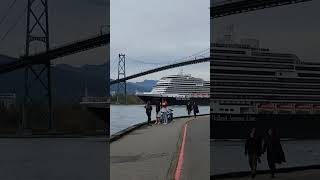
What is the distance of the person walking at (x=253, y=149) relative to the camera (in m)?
5.28

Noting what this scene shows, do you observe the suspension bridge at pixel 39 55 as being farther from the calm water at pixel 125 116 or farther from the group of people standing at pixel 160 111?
the group of people standing at pixel 160 111

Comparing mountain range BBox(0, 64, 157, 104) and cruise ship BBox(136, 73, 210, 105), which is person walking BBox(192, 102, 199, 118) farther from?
mountain range BBox(0, 64, 157, 104)

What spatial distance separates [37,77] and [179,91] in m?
3.05

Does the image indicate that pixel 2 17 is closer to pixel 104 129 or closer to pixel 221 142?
pixel 104 129

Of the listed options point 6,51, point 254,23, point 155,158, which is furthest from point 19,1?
point 254,23

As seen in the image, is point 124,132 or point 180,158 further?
point 180,158

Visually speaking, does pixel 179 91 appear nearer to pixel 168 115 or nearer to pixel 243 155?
pixel 168 115

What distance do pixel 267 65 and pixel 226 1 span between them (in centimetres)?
81

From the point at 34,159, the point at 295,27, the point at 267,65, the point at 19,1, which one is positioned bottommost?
the point at 34,159

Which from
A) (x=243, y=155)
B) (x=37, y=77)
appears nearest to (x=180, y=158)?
(x=243, y=155)

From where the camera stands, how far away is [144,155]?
251 inches

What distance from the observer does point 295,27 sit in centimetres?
546

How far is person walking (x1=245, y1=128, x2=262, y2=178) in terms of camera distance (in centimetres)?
528

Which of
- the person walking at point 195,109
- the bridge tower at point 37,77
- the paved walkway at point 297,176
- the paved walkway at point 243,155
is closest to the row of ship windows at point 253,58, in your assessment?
the paved walkway at point 243,155
